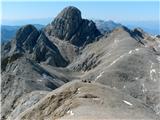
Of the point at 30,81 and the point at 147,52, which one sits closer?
the point at 30,81

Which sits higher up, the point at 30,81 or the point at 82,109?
the point at 82,109

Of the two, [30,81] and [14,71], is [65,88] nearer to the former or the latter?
[30,81]

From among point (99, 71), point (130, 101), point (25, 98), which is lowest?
point (99, 71)

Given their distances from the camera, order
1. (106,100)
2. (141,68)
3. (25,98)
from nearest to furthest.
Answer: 1. (106,100)
2. (25,98)
3. (141,68)

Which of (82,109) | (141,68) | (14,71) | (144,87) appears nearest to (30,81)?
(14,71)

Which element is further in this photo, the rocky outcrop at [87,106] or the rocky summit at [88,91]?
the rocky summit at [88,91]

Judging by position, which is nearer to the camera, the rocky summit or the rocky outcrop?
the rocky outcrop

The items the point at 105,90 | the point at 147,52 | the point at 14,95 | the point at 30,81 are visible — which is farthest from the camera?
the point at 147,52

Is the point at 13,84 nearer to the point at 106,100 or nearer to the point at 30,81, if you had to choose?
the point at 30,81

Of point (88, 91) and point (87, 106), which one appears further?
point (88, 91)

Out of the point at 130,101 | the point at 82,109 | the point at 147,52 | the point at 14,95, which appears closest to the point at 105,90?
the point at 130,101

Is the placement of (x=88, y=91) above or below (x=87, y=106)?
below
